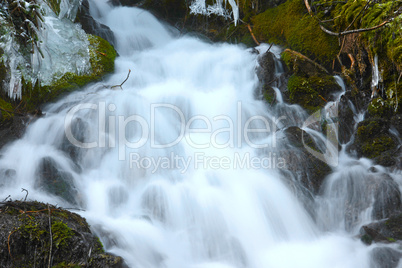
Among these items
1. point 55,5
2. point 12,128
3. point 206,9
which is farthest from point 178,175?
point 206,9

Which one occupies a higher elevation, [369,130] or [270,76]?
[270,76]

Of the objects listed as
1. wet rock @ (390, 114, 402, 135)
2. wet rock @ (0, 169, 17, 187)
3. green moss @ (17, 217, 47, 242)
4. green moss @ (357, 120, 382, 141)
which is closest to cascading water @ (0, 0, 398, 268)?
wet rock @ (0, 169, 17, 187)

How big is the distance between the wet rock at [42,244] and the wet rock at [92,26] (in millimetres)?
5855

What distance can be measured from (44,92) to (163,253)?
372 centimetres

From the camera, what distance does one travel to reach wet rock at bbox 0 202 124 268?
244cm

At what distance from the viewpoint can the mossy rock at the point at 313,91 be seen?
5594 mm

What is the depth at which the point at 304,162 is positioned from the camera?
452 cm

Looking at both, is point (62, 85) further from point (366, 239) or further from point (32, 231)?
point (366, 239)

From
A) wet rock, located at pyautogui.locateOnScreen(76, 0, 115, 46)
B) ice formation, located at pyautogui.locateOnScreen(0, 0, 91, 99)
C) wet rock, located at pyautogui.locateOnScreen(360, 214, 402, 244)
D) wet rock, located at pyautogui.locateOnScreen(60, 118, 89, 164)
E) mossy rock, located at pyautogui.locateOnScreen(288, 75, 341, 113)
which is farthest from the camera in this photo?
wet rock, located at pyautogui.locateOnScreen(76, 0, 115, 46)

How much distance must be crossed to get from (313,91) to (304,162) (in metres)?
1.74

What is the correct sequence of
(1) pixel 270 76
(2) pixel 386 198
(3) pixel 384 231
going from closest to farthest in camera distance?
(3) pixel 384 231 < (2) pixel 386 198 < (1) pixel 270 76

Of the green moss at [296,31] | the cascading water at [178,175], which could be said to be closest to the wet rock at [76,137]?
the cascading water at [178,175]

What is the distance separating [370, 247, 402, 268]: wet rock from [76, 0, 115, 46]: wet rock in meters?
7.10

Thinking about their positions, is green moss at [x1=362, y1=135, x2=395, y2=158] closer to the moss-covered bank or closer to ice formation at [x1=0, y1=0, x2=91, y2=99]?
the moss-covered bank
